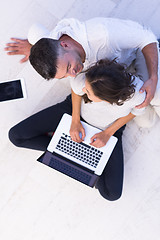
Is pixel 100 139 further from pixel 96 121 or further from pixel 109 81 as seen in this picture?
pixel 109 81

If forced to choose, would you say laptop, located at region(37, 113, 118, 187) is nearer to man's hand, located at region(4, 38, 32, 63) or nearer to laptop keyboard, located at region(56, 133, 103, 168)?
laptop keyboard, located at region(56, 133, 103, 168)

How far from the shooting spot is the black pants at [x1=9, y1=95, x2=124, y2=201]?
1223 millimetres

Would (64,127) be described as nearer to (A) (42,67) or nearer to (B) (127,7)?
(A) (42,67)

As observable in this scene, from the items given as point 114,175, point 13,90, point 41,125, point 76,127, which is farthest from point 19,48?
point 114,175

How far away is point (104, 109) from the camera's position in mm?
1097

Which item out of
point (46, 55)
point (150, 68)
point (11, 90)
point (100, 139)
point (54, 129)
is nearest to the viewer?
point (46, 55)

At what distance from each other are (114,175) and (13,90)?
0.78 meters

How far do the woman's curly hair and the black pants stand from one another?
16.0 inches

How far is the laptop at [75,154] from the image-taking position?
1.18 metres

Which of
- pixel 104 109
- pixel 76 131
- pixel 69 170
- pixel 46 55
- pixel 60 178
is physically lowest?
pixel 60 178

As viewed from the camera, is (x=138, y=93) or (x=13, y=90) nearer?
(x=138, y=93)

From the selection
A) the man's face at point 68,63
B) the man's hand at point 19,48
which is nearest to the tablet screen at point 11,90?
the man's hand at point 19,48

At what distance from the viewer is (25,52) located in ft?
4.41

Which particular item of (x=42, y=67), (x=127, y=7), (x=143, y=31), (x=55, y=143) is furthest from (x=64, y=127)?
(x=127, y=7)
